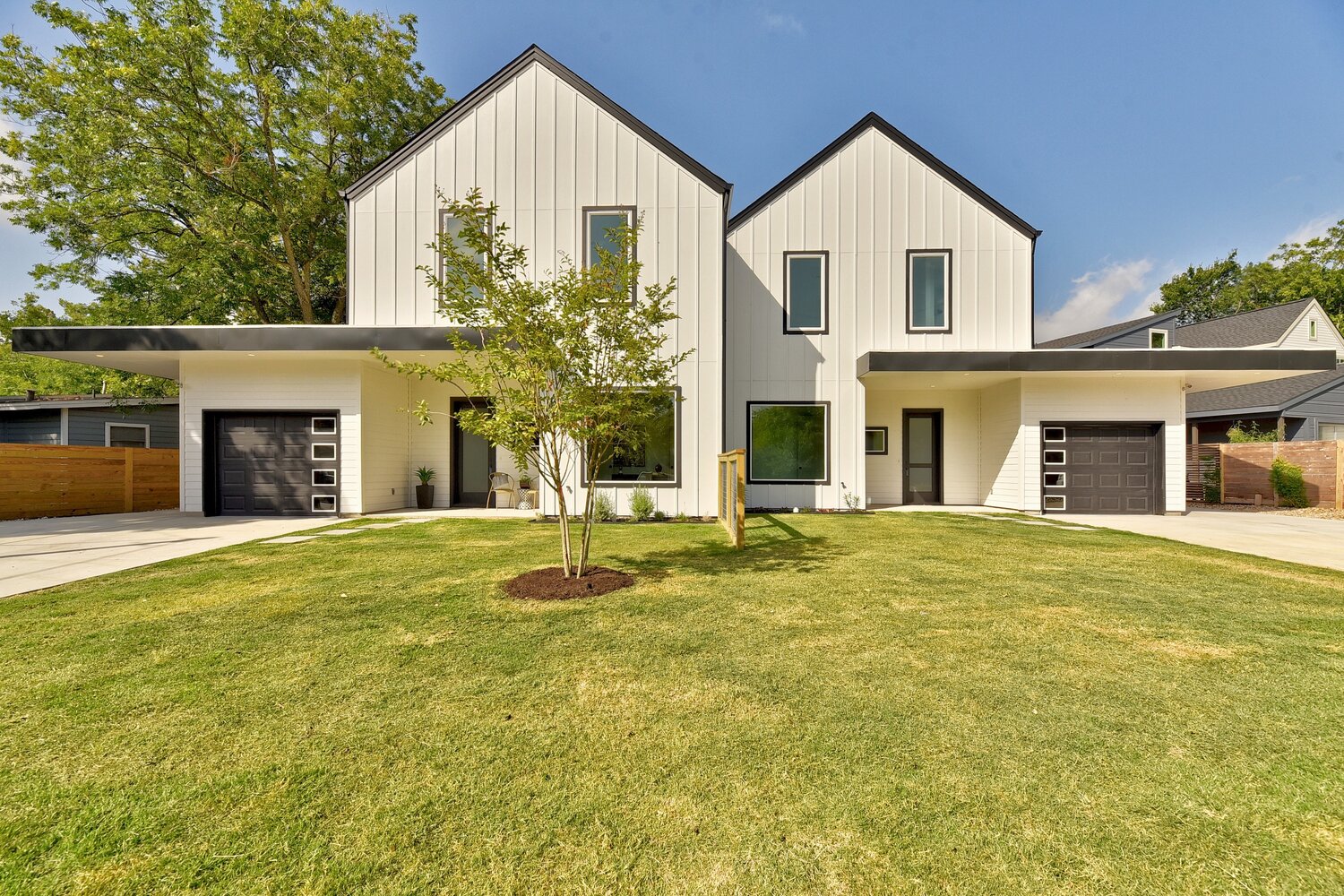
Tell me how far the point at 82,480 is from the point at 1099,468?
2155 cm

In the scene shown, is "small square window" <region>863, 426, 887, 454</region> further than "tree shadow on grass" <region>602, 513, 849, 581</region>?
Yes

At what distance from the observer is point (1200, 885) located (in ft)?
5.31

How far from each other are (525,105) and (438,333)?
4.75 metres

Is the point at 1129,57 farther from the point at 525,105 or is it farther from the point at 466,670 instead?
the point at 466,670

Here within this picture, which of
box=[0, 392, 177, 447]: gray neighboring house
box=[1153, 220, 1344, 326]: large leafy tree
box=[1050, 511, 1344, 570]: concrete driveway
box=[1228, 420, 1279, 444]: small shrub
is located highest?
box=[1153, 220, 1344, 326]: large leafy tree

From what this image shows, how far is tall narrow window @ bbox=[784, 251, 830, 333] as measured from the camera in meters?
11.5

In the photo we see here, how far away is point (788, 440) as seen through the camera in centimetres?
1149

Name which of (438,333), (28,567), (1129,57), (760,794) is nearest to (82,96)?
(438,333)

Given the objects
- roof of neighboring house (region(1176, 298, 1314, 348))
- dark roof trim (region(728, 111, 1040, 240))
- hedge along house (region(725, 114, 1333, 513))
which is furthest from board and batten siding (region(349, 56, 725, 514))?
roof of neighboring house (region(1176, 298, 1314, 348))

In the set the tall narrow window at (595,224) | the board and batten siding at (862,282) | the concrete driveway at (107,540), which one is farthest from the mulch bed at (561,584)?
the board and batten siding at (862,282)

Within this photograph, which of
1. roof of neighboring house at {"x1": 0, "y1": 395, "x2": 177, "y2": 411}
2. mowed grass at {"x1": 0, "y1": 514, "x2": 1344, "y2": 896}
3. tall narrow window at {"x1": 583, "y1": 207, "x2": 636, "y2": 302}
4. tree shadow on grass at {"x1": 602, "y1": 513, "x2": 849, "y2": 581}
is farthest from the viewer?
roof of neighboring house at {"x1": 0, "y1": 395, "x2": 177, "y2": 411}

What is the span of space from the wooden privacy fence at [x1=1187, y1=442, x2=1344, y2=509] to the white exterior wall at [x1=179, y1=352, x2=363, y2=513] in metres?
21.1

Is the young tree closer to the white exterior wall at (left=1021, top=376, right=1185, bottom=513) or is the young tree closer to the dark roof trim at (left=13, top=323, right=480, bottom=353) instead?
the dark roof trim at (left=13, top=323, right=480, bottom=353)

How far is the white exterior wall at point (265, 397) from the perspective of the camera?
1062cm
